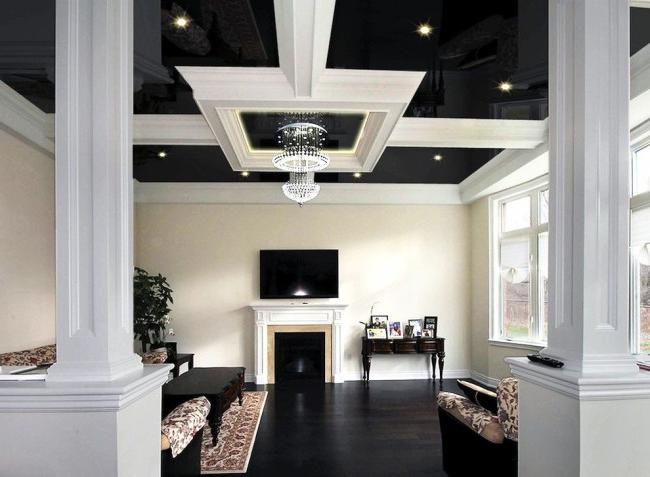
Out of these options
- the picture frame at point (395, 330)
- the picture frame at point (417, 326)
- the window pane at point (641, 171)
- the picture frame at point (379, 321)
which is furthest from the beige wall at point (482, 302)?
the window pane at point (641, 171)

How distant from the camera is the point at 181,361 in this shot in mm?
6484

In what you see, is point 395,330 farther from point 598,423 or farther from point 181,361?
point 598,423

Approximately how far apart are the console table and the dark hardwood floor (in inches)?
15.8

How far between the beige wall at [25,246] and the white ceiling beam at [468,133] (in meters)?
3.76

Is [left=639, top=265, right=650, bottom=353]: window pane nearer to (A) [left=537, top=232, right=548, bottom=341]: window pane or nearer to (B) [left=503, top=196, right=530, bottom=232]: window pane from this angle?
(A) [left=537, top=232, right=548, bottom=341]: window pane

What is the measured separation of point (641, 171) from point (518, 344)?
9.12ft

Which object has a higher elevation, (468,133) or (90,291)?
(468,133)

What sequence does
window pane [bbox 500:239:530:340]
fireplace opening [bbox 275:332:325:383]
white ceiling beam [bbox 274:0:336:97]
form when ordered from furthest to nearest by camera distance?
fireplace opening [bbox 275:332:325:383]
window pane [bbox 500:239:530:340]
white ceiling beam [bbox 274:0:336:97]

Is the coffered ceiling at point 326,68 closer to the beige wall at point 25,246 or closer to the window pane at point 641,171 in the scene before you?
the beige wall at point 25,246

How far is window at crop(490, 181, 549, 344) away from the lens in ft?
20.0

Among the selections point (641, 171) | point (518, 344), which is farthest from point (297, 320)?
point (641, 171)

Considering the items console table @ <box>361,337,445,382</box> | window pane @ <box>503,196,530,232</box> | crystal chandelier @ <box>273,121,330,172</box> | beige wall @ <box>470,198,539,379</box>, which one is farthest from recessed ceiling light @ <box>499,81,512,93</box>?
console table @ <box>361,337,445,382</box>

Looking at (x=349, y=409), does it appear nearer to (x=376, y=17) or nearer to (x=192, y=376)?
(x=192, y=376)

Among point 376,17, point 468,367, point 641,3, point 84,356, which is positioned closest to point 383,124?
point 376,17
